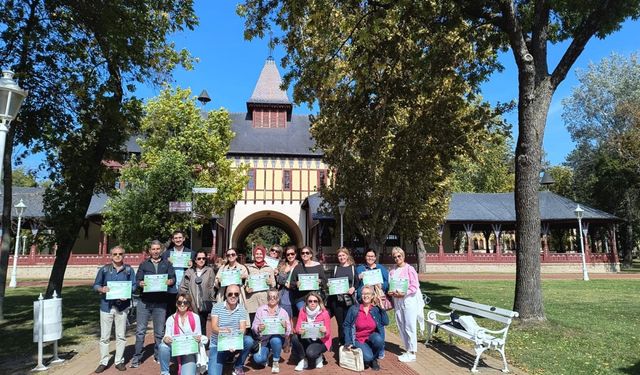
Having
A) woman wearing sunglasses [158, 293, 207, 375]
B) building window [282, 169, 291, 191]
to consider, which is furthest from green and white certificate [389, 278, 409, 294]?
building window [282, 169, 291, 191]

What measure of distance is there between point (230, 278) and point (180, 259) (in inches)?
42.0

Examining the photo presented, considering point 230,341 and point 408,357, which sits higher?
point 230,341

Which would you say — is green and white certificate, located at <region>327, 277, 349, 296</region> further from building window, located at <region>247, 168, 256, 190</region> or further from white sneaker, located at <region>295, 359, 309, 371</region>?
building window, located at <region>247, 168, 256, 190</region>

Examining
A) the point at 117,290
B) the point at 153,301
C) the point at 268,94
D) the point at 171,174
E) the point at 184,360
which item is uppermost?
the point at 268,94

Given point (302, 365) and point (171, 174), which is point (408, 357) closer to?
point (302, 365)

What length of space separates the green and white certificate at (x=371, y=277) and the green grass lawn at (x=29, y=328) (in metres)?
5.63

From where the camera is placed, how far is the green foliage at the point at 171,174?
67.3 feet

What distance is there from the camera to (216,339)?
6.12 meters

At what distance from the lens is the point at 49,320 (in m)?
7.06

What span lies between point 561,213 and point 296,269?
32490mm

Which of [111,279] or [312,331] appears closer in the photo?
[312,331]

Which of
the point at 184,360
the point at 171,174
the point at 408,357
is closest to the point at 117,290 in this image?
the point at 184,360

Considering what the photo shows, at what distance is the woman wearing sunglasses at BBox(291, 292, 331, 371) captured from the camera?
22.0 ft

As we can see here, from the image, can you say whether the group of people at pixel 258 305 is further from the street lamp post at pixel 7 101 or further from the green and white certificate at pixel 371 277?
the street lamp post at pixel 7 101
